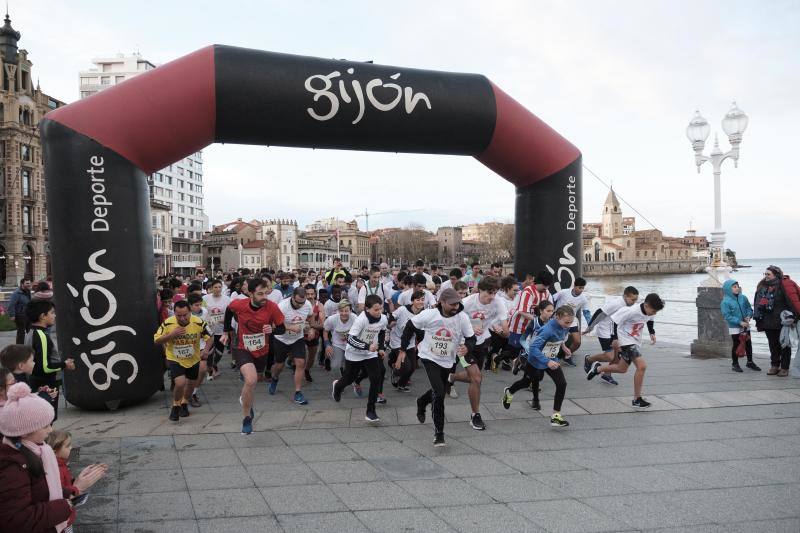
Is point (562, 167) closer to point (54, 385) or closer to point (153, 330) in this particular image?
point (153, 330)

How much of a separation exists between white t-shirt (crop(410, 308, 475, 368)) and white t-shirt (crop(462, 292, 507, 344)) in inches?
56.7

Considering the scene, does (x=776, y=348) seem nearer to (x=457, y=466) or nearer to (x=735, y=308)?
(x=735, y=308)

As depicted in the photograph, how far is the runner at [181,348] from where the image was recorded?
21.2ft

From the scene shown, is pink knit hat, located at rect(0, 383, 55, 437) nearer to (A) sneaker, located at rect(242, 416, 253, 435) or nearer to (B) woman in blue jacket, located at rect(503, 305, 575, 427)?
(A) sneaker, located at rect(242, 416, 253, 435)

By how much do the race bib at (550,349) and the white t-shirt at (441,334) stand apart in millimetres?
1138

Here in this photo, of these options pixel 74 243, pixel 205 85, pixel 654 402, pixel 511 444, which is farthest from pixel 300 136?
pixel 654 402

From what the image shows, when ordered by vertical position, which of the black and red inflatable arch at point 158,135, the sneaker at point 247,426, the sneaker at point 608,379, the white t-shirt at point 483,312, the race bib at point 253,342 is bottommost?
the sneaker at point 608,379

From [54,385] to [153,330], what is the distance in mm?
1784

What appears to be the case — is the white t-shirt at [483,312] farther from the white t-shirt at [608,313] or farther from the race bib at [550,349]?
the white t-shirt at [608,313]

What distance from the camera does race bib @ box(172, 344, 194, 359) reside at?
657 centimetres

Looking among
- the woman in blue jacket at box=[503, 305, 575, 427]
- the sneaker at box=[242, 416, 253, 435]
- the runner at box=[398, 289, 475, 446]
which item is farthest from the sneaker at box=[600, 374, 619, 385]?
the sneaker at box=[242, 416, 253, 435]

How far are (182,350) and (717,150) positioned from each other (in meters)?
11.3

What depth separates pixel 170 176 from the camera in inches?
3187

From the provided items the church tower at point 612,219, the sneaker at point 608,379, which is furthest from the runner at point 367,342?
the church tower at point 612,219
